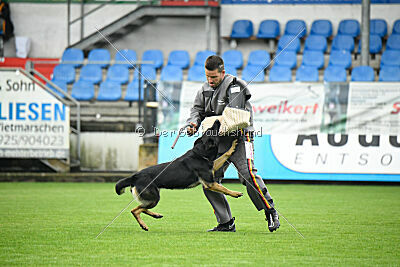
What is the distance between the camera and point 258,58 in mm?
18391

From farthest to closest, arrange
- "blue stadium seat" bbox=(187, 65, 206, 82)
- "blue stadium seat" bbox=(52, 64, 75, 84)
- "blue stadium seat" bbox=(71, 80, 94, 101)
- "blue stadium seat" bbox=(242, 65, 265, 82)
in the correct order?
1. "blue stadium seat" bbox=(187, 65, 206, 82)
2. "blue stadium seat" bbox=(242, 65, 265, 82)
3. "blue stadium seat" bbox=(71, 80, 94, 101)
4. "blue stadium seat" bbox=(52, 64, 75, 84)

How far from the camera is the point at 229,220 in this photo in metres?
6.87

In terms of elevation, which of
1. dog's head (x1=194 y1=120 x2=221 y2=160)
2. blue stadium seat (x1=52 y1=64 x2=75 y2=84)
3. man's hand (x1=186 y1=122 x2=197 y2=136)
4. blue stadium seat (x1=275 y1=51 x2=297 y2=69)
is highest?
blue stadium seat (x1=275 y1=51 x2=297 y2=69)

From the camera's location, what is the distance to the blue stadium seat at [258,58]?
18.2 metres

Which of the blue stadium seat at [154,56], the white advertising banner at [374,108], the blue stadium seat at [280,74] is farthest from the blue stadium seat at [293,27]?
the white advertising banner at [374,108]

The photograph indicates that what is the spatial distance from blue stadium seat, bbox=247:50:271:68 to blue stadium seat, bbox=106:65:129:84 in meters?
3.55

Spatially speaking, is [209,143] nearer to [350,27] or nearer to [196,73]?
[196,73]

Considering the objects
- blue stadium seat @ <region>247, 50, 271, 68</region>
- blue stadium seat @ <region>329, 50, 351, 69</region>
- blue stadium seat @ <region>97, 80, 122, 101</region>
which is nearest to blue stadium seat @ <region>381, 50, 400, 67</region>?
blue stadium seat @ <region>329, 50, 351, 69</region>

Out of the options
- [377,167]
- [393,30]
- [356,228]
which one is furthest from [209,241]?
[393,30]

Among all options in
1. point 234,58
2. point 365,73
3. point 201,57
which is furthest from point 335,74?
point 201,57

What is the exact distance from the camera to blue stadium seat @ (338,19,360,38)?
61.1 ft

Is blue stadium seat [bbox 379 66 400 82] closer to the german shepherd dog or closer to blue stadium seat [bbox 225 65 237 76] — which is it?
blue stadium seat [bbox 225 65 237 76]

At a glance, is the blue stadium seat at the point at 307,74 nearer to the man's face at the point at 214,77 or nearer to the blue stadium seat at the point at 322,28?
the blue stadium seat at the point at 322,28

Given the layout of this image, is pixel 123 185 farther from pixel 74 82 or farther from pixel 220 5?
pixel 220 5
